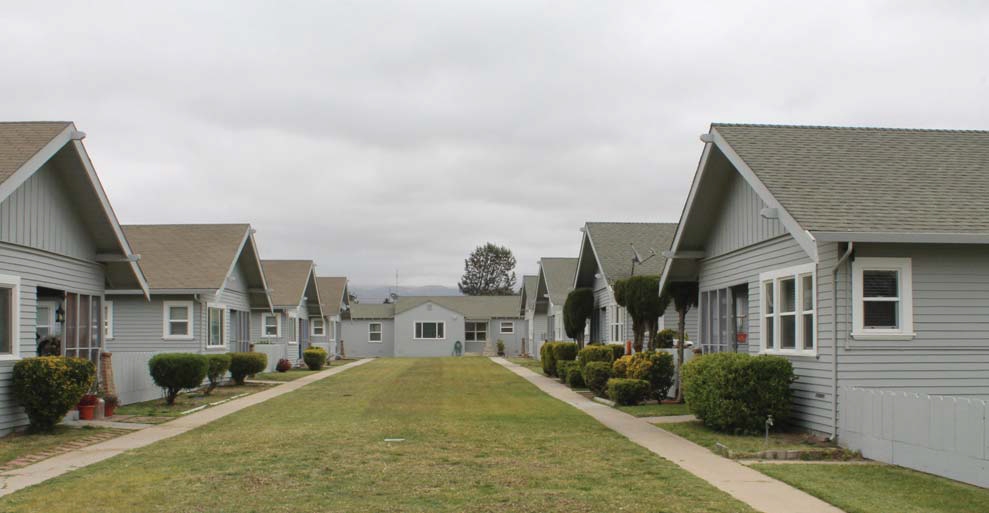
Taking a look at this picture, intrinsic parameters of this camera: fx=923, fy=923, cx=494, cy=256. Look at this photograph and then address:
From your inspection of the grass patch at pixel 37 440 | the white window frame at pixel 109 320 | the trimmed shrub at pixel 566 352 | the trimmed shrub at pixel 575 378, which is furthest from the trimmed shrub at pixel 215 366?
the trimmed shrub at pixel 566 352

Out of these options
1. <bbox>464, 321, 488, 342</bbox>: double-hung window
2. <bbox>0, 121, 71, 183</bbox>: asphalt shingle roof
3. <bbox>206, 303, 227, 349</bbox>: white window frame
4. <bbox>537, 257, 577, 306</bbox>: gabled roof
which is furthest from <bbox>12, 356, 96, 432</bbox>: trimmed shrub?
<bbox>464, 321, 488, 342</bbox>: double-hung window

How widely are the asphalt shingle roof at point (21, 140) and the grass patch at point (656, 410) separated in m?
12.5

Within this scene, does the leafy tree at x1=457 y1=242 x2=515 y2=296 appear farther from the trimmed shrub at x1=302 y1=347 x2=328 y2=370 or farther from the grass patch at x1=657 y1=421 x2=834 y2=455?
the grass patch at x1=657 y1=421 x2=834 y2=455

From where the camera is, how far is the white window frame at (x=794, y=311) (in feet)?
48.5

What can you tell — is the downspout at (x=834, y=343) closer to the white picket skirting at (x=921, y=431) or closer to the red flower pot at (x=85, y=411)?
the white picket skirting at (x=921, y=431)

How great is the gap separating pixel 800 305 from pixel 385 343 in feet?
181

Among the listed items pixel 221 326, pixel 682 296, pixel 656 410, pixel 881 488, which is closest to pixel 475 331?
pixel 221 326

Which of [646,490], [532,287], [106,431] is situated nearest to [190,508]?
[646,490]

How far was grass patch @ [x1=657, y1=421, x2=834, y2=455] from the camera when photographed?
44.4 feet

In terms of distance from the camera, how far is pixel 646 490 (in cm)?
1026

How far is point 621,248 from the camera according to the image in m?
34.7

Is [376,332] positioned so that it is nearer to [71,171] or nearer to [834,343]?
[71,171]

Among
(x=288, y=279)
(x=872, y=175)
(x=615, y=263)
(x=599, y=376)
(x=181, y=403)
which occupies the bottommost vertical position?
(x=181, y=403)

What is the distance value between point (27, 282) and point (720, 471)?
40.7 ft
